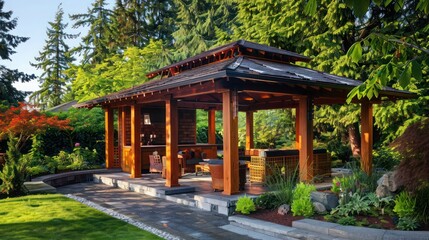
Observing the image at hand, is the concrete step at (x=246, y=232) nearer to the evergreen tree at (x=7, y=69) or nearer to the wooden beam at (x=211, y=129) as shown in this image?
the wooden beam at (x=211, y=129)

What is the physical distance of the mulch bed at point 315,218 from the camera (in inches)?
233

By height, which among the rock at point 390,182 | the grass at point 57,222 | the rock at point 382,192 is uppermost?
the rock at point 390,182

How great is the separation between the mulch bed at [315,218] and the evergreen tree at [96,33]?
2855 cm

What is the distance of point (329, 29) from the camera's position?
49.6 ft

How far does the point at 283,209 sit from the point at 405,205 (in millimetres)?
2155

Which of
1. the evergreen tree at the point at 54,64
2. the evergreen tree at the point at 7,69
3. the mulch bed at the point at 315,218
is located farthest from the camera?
the evergreen tree at the point at 54,64

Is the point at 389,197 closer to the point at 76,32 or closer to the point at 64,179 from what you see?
the point at 64,179

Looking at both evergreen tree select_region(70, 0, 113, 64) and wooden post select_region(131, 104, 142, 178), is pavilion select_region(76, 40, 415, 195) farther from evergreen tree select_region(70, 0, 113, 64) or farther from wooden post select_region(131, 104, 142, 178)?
evergreen tree select_region(70, 0, 113, 64)

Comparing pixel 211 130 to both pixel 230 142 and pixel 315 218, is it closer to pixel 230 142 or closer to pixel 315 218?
pixel 230 142

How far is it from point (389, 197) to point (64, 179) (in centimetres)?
1070

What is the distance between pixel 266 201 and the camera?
24.8 feet

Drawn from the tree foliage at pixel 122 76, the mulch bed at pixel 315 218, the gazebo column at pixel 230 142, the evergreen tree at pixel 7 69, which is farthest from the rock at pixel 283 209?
the evergreen tree at pixel 7 69

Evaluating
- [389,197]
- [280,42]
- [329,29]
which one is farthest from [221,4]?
[389,197]

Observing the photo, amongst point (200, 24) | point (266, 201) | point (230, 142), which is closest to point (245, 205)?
point (266, 201)
